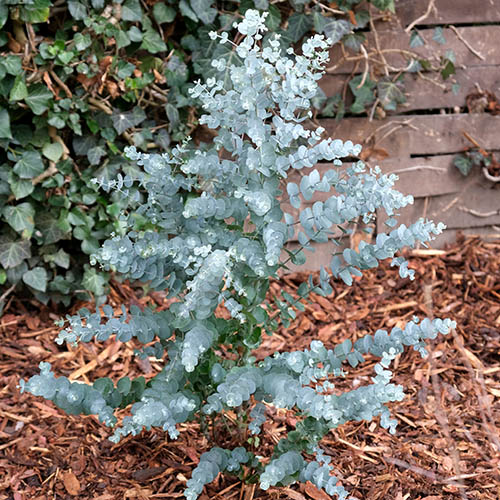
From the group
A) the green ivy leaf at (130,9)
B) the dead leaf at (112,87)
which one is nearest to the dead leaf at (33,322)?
the dead leaf at (112,87)

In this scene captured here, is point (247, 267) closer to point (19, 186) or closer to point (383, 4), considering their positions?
point (19, 186)

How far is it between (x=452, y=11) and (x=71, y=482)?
2.23 m

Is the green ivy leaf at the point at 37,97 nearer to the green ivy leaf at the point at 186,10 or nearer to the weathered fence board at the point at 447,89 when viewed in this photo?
the green ivy leaf at the point at 186,10

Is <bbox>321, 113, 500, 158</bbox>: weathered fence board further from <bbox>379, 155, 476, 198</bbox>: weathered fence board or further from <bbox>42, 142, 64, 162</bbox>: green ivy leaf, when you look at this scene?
<bbox>42, 142, 64, 162</bbox>: green ivy leaf

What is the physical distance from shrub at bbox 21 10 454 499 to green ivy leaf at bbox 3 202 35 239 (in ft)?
2.96

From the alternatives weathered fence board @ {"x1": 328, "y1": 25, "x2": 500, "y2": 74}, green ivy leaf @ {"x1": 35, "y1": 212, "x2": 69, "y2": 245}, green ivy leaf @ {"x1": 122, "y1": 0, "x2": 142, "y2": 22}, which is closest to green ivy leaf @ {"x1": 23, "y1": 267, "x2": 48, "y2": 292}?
green ivy leaf @ {"x1": 35, "y1": 212, "x2": 69, "y2": 245}

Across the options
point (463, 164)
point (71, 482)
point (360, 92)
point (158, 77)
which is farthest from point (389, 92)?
point (71, 482)

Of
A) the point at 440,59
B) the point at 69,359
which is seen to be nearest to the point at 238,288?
the point at 69,359

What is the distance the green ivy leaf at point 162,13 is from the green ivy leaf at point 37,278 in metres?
0.95

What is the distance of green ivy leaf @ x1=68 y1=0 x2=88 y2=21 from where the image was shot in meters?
2.17

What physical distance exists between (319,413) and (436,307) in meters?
1.44

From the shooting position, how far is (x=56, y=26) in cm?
228

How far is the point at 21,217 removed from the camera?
7.52ft

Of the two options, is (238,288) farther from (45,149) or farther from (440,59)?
(440,59)
